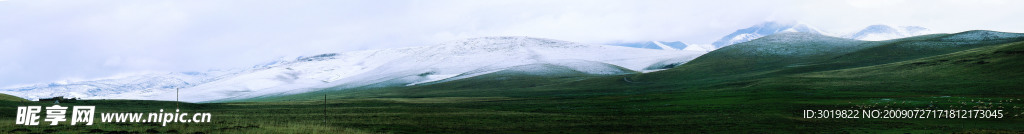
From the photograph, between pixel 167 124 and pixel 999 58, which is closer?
pixel 167 124

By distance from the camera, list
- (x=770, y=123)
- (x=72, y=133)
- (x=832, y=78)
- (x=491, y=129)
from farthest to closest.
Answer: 1. (x=832, y=78)
2. (x=770, y=123)
3. (x=491, y=129)
4. (x=72, y=133)

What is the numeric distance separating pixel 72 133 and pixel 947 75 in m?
183

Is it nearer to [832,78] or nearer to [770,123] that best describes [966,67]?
[832,78]

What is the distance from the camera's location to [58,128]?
4928 centimetres

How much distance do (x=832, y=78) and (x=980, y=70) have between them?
32.1 meters

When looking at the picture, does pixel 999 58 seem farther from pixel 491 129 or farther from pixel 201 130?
pixel 201 130

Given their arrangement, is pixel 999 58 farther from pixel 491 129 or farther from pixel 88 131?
pixel 88 131

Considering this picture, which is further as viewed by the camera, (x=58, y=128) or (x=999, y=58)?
(x=999, y=58)

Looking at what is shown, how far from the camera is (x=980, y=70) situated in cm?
17612

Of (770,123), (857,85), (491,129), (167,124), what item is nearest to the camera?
(167,124)

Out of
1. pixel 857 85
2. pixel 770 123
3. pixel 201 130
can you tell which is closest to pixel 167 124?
Result: pixel 201 130

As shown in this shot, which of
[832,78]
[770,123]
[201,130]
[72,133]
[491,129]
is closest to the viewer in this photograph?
[72,133]

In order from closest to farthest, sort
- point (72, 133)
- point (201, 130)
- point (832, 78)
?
point (72, 133) < point (201, 130) < point (832, 78)

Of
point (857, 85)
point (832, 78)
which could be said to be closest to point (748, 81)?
point (832, 78)
